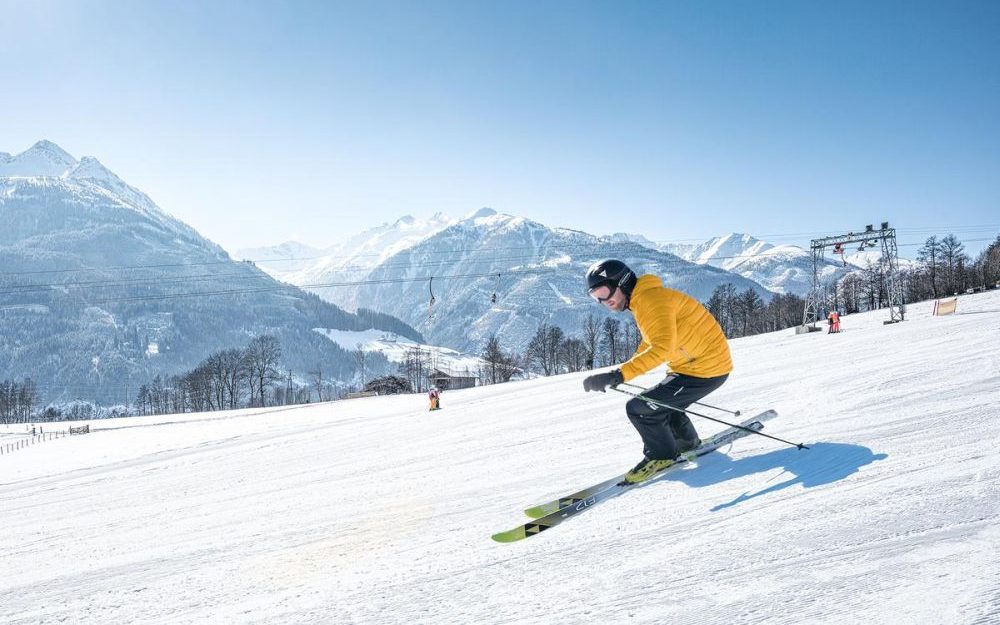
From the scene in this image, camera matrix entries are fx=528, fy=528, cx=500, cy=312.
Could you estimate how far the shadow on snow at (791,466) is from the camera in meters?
3.69

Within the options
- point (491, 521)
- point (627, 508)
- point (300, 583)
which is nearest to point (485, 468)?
point (491, 521)

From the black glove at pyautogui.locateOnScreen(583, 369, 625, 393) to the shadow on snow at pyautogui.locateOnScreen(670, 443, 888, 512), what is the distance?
917 millimetres

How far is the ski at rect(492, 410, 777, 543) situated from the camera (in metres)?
3.58

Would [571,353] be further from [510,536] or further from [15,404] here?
[15,404]

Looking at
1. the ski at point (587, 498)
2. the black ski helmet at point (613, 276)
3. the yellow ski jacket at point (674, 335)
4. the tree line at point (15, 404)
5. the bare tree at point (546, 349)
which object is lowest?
the tree line at point (15, 404)

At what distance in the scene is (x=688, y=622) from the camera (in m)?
2.29

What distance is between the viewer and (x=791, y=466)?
13.4 ft

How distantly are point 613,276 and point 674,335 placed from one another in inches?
28.4

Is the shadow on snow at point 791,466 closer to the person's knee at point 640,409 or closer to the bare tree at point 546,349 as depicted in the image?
the person's knee at point 640,409

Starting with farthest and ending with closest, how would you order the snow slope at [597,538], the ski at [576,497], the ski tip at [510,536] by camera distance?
1. the ski at [576,497]
2. the ski tip at [510,536]
3. the snow slope at [597,538]

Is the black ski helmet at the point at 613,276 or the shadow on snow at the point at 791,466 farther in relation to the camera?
the black ski helmet at the point at 613,276

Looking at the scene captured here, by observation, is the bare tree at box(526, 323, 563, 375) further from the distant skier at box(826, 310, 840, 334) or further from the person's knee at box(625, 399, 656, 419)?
the person's knee at box(625, 399, 656, 419)

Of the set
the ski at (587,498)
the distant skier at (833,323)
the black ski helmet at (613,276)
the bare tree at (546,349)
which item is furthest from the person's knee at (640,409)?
the bare tree at (546,349)

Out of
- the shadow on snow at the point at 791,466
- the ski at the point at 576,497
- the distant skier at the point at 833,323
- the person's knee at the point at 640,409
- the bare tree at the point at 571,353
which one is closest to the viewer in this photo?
the shadow on snow at the point at 791,466
